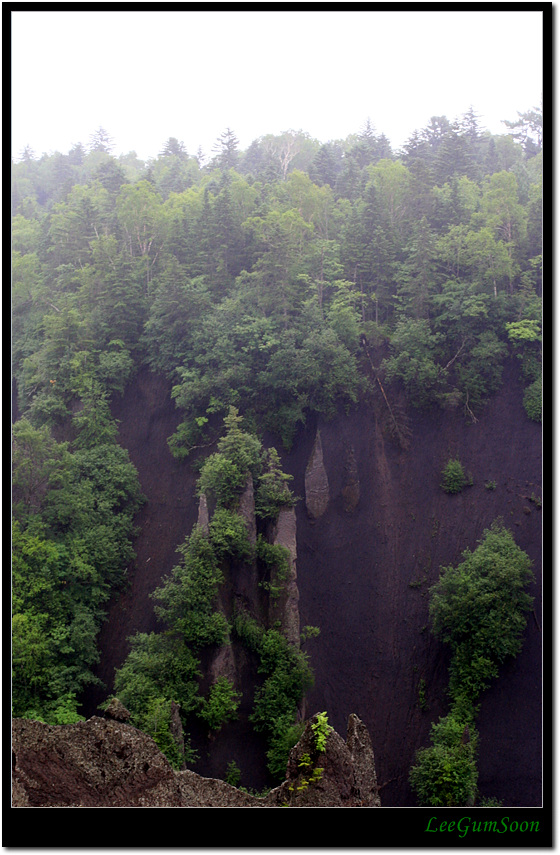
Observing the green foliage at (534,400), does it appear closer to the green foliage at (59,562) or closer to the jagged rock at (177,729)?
the green foliage at (59,562)

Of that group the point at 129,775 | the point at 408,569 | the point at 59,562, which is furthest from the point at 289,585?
the point at 129,775

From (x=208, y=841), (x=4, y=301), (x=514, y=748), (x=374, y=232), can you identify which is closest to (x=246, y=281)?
(x=374, y=232)

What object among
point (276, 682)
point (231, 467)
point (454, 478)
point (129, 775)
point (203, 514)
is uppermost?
point (231, 467)

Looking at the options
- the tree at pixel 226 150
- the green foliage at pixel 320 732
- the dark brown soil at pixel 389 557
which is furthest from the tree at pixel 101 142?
the green foliage at pixel 320 732

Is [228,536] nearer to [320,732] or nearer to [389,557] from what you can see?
[389,557]

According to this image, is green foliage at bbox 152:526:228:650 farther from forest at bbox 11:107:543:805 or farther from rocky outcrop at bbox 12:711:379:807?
rocky outcrop at bbox 12:711:379:807

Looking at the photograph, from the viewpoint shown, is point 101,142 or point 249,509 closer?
Result: point 249,509
